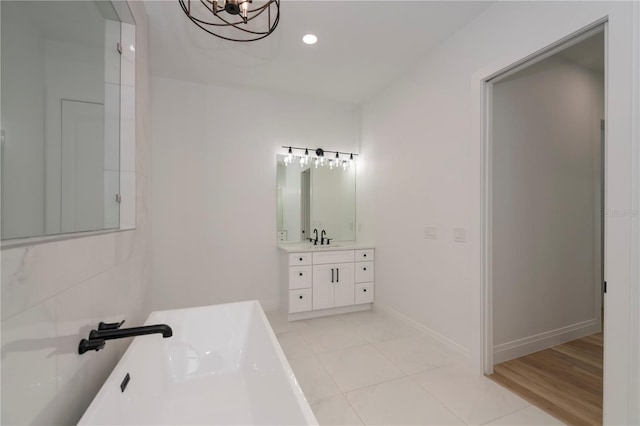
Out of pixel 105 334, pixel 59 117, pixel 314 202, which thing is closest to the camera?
pixel 105 334

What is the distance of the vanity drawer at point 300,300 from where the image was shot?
3.07m

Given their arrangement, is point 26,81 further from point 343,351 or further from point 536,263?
point 536,263

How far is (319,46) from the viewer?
247 cm

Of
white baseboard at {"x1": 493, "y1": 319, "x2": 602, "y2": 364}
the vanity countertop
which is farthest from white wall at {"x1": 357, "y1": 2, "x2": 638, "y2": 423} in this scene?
white baseboard at {"x1": 493, "y1": 319, "x2": 602, "y2": 364}

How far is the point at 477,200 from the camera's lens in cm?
206

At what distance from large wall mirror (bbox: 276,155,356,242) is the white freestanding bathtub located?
177 cm

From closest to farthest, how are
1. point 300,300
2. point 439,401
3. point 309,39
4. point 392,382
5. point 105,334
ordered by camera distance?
point 105,334, point 439,401, point 392,382, point 309,39, point 300,300

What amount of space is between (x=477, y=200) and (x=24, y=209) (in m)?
2.45

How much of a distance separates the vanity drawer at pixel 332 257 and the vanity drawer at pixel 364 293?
1.21ft

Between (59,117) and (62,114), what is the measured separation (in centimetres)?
3

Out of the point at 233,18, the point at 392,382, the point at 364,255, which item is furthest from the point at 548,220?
the point at 233,18

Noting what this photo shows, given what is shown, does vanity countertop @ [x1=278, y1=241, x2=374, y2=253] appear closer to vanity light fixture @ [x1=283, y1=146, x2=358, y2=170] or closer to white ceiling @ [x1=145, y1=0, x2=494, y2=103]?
vanity light fixture @ [x1=283, y1=146, x2=358, y2=170]

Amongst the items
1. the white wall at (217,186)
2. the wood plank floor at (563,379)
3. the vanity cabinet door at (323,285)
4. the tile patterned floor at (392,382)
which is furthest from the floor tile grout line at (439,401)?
the white wall at (217,186)

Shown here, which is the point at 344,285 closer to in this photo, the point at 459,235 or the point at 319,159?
the point at 459,235
